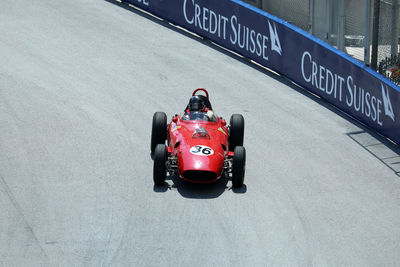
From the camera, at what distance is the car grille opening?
13008mm

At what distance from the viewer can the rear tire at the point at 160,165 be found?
13.0m

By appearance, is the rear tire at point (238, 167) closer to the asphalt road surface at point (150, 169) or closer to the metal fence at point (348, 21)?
the asphalt road surface at point (150, 169)

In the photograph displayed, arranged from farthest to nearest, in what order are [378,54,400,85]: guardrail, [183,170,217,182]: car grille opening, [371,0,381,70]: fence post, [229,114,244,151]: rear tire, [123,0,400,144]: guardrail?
[378,54,400,85]: guardrail, [371,0,381,70]: fence post, [123,0,400,144]: guardrail, [229,114,244,151]: rear tire, [183,170,217,182]: car grille opening

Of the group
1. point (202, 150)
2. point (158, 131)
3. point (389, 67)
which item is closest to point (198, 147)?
point (202, 150)

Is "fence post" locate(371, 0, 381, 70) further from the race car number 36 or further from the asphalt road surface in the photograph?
the race car number 36

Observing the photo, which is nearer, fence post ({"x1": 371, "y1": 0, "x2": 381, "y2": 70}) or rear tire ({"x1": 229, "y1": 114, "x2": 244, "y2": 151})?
rear tire ({"x1": 229, "y1": 114, "x2": 244, "y2": 151})

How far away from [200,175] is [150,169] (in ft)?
4.53

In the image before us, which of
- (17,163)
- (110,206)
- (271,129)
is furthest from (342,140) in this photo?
(17,163)

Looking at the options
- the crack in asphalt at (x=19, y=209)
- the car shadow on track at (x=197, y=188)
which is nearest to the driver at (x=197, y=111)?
the car shadow on track at (x=197, y=188)

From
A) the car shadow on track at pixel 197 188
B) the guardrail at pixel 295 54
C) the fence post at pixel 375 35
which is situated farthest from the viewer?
the fence post at pixel 375 35

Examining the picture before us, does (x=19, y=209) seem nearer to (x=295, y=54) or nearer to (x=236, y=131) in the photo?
(x=236, y=131)

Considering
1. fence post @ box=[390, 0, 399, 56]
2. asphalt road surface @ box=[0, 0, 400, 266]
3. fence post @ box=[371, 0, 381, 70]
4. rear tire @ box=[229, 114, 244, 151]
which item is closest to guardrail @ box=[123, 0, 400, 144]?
asphalt road surface @ box=[0, 0, 400, 266]

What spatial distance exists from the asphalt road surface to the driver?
1.17 m

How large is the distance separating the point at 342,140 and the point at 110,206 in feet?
19.9
